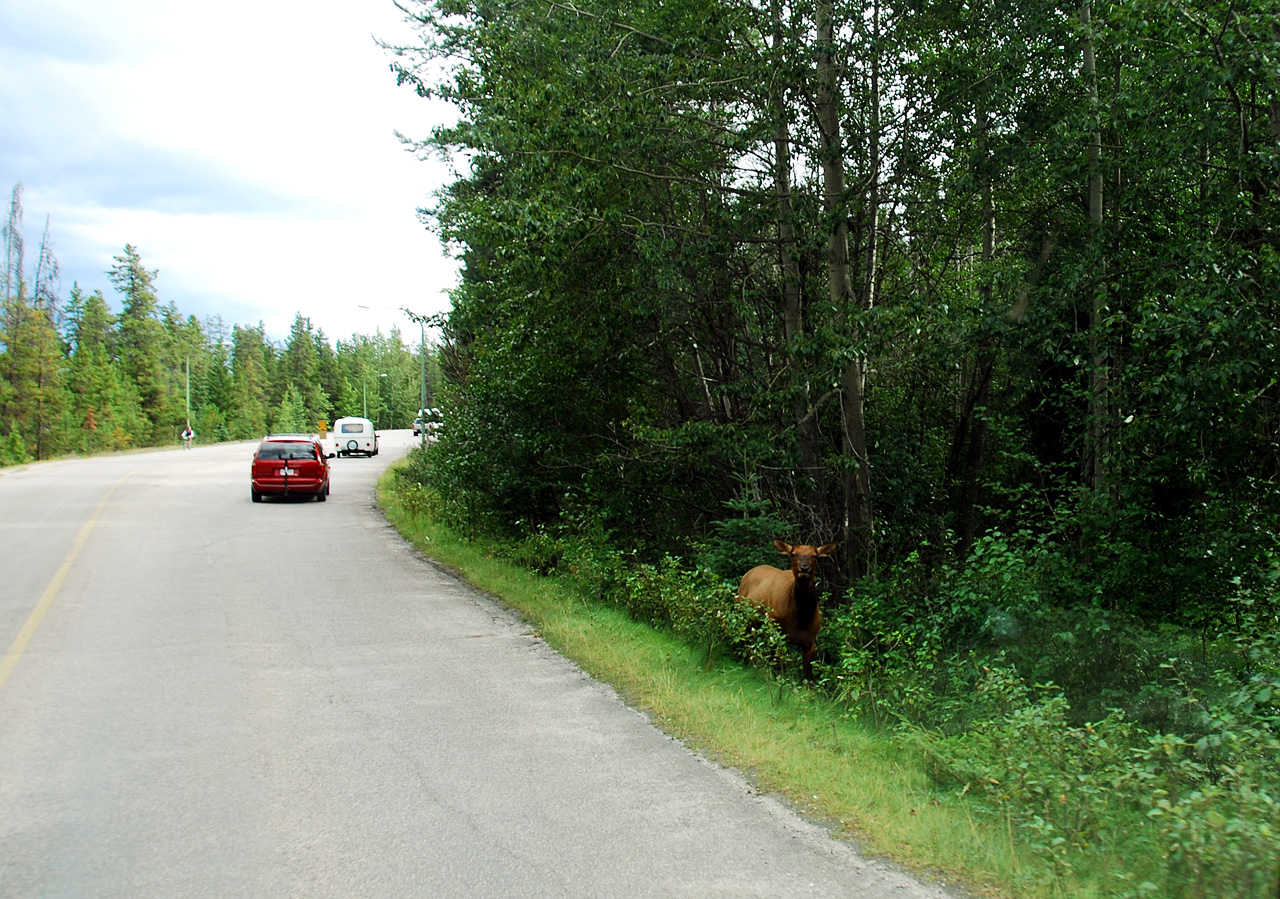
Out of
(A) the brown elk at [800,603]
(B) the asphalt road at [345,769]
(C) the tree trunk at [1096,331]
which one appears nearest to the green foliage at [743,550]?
(A) the brown elk at [800,603]

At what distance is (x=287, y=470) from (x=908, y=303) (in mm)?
22212

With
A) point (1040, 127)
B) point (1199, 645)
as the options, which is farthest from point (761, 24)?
point (1199, 645)

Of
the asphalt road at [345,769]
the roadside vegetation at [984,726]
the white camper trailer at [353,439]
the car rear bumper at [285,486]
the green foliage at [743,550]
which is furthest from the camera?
the white camper trailer at [353,439]

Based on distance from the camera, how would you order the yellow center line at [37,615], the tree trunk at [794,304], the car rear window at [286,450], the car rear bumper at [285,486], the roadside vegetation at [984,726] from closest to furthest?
the roadside vegetation at [984,726] → the yellow center line at [37,615] → the tree trunk at [794,304] → the car rear bumper at [285,486] → the car rear window at [286,450]

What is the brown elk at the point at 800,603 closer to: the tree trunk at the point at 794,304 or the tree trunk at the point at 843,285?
the tree trunk at the point at 794,304

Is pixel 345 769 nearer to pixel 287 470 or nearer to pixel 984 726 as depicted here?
pixel 984 726

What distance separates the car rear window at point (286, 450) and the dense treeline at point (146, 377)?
1149 inches

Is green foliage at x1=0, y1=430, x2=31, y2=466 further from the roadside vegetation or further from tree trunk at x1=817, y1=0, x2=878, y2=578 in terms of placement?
tree trunk at x1=817, y1=0, x2=878, y2=578

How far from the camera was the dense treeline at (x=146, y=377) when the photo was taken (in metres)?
58.2

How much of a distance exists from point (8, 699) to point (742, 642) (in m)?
6.23

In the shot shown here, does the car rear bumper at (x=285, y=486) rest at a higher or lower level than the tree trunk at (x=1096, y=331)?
lower

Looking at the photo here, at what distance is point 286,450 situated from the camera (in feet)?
94.3

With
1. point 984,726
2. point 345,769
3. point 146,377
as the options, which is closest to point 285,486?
point 345,769

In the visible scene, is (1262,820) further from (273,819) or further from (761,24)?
(761,24)
